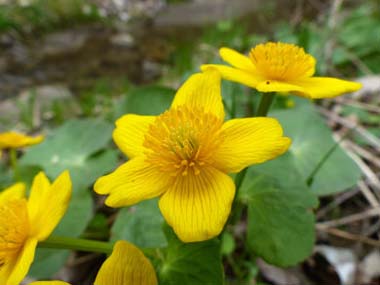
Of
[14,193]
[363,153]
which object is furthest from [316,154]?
[14,193]

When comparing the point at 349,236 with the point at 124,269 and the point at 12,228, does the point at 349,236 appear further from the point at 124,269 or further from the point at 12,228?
the point at 12,228

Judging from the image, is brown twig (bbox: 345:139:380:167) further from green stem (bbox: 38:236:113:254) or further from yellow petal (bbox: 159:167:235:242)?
green stem (bbox: 38:236:113:254)

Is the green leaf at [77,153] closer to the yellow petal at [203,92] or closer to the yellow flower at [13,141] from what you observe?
the yellow flower at [13,141]

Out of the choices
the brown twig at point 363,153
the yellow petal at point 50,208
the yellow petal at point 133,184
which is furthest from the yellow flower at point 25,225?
the brown twig at point 363,153

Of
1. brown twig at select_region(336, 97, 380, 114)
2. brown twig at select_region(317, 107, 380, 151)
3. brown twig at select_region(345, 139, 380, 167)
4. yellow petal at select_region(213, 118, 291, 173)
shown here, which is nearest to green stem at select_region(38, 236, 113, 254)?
yellow petal at select_region(213, 118, 291, 173)

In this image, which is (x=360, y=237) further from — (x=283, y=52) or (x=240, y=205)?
(x=283, y=52)

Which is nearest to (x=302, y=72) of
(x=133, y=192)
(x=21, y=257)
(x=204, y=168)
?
(x=204, y=168)

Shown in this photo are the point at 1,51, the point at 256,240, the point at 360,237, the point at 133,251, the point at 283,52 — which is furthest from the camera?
the point at 1,51
